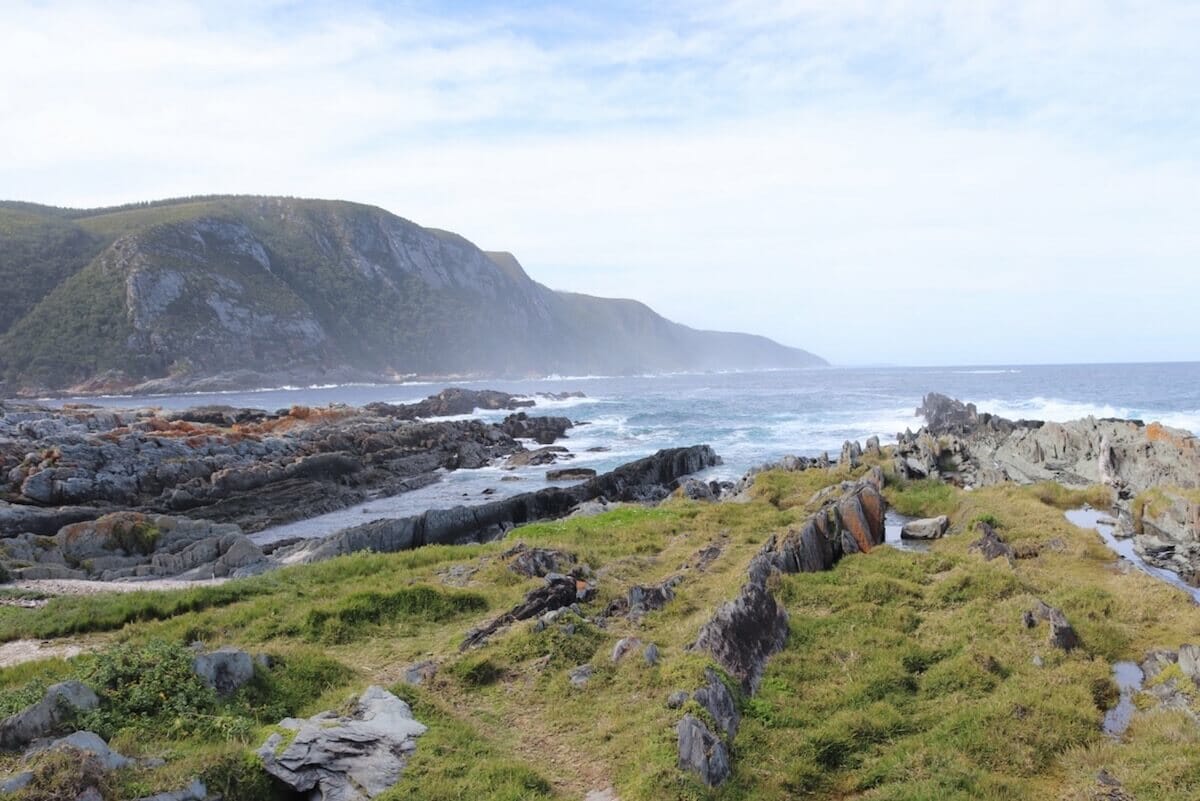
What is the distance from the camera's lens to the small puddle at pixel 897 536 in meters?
22.1

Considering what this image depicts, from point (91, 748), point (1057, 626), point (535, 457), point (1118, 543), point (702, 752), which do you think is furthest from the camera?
point (535, 457)

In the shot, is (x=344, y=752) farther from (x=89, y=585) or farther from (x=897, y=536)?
(x=897, y=536)

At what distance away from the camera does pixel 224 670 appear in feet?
37.1

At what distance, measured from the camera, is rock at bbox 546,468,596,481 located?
157ft

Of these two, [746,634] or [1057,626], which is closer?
[746,634]

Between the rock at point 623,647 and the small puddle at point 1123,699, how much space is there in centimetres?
745

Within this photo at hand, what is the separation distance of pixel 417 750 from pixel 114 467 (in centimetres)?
3821

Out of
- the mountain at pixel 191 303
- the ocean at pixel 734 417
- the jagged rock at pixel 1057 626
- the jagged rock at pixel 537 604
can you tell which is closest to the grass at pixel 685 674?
A: the jagged rock at pixel 1057 626

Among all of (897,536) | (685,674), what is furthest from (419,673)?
(897,536)

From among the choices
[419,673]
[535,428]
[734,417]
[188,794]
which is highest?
[188,794]

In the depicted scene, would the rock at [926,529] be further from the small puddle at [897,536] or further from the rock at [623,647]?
the rock at [623,647]

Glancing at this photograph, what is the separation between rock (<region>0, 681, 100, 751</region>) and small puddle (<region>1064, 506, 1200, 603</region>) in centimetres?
2220

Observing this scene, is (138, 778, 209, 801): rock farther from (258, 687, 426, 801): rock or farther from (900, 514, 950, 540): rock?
(900, 514, 950, 540): rock

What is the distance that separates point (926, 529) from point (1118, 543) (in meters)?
6.30
